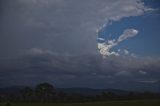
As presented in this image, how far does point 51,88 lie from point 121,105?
24.4m

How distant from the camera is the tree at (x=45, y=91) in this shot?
56.2m

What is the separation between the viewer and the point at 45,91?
188 ft

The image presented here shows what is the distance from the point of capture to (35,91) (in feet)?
188

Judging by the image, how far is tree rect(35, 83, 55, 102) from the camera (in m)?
56.2

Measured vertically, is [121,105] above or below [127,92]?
below

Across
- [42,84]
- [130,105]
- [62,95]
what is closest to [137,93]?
[62,95]

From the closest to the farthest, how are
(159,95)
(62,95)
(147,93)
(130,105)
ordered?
(130,105) → (159,95) → (147,93) → (62,95)

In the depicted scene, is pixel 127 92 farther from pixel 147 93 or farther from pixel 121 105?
pixel 121 105

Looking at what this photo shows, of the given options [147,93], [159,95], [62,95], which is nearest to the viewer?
[159,95]

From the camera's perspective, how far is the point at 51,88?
2275 inches

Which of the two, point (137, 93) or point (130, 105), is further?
point (137, 93)

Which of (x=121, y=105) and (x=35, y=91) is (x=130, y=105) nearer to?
Answer: (x=121, y=105)

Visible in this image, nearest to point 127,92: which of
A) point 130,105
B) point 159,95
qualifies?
point 159,95

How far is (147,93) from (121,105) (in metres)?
20.3
